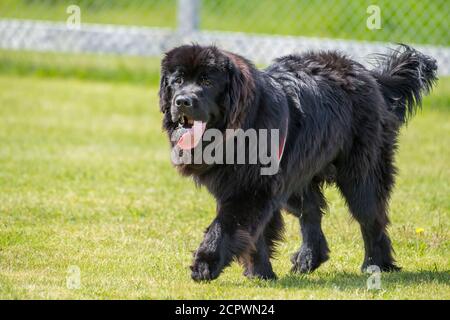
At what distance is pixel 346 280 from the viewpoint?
Result: 5.70 meters

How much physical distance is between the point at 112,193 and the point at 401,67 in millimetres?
3136

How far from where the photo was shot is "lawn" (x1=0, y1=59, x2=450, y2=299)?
17.5ft

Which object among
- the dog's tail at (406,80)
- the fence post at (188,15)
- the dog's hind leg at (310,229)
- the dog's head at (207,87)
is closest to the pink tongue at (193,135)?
the dog's head at (207,87)

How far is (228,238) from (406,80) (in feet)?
7.31

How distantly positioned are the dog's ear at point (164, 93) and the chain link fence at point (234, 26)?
253 inches

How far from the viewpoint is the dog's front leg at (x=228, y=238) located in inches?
208

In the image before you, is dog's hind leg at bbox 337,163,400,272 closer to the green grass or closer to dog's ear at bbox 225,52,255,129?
dog's ear at bbox 225,52,255,129

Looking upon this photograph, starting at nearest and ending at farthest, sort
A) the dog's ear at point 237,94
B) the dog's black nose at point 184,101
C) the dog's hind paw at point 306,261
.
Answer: the dog's black nose at point 184,101
the dog's ear at point 237,94
the dog's hind paw at point 306,261

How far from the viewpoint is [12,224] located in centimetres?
695

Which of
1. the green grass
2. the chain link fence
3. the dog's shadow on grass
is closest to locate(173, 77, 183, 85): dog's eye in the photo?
the dog's shadow on grass

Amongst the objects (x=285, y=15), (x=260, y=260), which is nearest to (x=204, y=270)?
(x=260, y=260)

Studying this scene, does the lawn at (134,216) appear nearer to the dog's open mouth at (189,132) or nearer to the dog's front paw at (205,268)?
the dog's front paw at (205,268)

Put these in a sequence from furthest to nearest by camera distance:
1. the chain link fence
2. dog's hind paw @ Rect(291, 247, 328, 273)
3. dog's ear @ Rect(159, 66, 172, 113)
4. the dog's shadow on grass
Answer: the chain link fence
dog's hind paw @ Rect(291, 247, 328, 273)
dog's ear @ Rect(159, 66, 172, 113)
the dog's shadow on grass

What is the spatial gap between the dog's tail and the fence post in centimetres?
721
